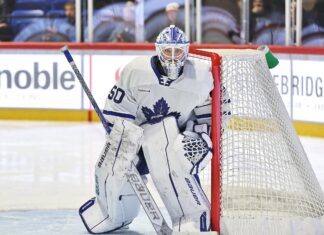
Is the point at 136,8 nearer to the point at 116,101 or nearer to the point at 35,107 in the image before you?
the point at 35,107

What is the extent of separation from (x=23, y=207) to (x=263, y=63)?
166 cm

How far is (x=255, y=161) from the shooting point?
17.0ft

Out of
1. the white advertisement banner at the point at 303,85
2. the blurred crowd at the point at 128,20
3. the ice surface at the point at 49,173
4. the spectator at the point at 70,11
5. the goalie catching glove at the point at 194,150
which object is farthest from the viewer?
the spectator at the point at 70,11

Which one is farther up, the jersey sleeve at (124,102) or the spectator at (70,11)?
the spectator at (70,11)

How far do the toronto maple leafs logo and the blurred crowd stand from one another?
5.51m

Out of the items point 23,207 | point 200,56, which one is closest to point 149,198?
point 200,56

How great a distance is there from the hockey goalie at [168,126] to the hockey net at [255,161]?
0.26 ft

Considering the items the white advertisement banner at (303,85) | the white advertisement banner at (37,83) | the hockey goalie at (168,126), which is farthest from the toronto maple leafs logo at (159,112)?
the white advertisement banner at (37,83)

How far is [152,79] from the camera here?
4.94 metres

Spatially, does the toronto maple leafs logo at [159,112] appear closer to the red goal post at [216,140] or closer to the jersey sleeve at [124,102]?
the jersey sleeve at [124,102]

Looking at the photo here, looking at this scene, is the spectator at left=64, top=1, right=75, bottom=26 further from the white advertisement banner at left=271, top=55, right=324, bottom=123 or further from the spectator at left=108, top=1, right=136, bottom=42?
the white advertisement banner at left=271, top=55, right=324, bottom=123

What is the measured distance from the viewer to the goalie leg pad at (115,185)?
4.94 meters

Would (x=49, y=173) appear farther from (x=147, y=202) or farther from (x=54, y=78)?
(x=54, y=78)

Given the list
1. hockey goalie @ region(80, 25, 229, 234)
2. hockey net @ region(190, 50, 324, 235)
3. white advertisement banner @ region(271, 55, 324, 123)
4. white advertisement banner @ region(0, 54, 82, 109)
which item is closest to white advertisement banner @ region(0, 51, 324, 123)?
white advertisement banner @ region(0, 54, 82, 109)
